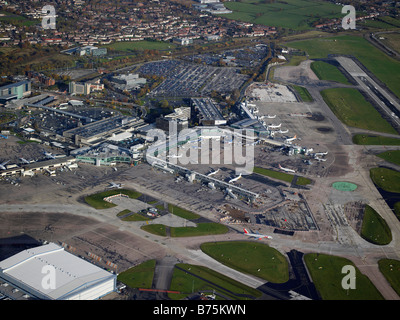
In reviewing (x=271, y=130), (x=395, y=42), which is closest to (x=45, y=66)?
(x=271, y=130)

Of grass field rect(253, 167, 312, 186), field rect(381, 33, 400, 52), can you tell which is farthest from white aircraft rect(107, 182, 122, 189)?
field rect(381, 33, 400, 52)

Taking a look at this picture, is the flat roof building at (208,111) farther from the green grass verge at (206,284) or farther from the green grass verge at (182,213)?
the green grass verge at (206,284)

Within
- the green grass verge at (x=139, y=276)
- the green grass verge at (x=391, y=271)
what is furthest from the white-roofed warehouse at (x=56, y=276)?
the green grass verge at (x=391, y=271)

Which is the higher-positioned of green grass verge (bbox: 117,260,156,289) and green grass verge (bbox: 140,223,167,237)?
green grass verge (bbox: 140,223,167,237)

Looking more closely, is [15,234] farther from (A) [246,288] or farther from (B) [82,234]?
(A) [246,288]
